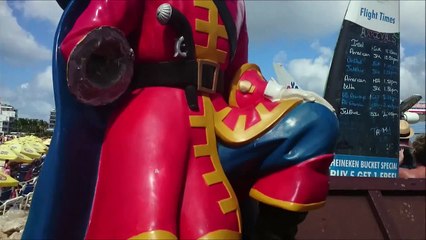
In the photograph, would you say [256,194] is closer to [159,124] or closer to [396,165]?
[159,124]

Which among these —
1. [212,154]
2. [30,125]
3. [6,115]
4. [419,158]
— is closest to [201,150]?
[212,154]

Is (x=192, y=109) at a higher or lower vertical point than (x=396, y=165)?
higher

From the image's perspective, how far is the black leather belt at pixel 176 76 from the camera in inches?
55.8

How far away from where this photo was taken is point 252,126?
4.67 feet

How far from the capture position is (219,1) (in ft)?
4.90

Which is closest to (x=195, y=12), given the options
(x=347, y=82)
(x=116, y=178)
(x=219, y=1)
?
(x=219, y=1)

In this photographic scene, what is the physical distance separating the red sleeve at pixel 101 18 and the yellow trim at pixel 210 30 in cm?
19

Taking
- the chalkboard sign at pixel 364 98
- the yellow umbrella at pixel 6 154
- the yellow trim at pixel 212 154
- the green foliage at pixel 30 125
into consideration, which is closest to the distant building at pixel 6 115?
the yellow umbrella at pixel 6 154

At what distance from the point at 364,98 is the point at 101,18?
4652 mm

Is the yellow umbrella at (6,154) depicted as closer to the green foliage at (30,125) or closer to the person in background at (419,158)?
the person in background at (419,158)

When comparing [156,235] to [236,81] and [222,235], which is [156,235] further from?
[236,81]

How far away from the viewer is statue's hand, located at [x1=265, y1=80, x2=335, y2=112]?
4.78 feet

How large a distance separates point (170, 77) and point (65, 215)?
475 millimetres

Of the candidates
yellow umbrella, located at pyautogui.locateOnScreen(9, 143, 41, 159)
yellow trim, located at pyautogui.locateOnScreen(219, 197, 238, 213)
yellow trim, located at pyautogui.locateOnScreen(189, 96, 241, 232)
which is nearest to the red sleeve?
yellow trim, located at pyautogui.locateOnScreen(189, 96, 241, 232)
